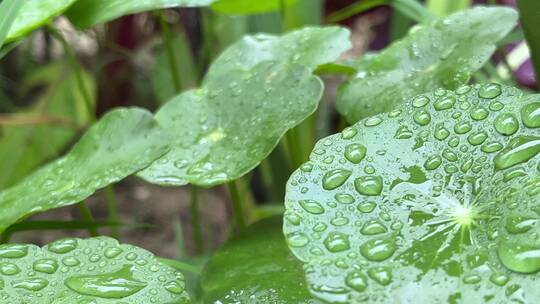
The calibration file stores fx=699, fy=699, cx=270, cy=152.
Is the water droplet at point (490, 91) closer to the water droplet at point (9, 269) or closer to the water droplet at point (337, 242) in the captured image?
the water droplet at point (337, 242)

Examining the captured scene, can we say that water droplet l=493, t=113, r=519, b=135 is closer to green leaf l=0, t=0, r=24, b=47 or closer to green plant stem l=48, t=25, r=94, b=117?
green leaf l=0, t=0, r=24, b=47

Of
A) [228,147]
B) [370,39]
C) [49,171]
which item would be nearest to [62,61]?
[370,39]

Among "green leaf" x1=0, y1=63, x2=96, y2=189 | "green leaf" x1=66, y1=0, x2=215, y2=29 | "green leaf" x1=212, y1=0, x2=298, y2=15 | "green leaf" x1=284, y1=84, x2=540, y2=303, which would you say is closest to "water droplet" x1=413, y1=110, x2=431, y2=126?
"green leaf" x1=284, y1=84, x2=540, y2=303

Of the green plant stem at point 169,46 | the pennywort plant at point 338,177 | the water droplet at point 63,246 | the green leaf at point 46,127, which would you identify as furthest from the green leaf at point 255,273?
the green leaf at point 46,127

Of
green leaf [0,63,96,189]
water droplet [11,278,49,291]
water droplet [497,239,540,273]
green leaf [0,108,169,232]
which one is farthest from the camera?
green leaf [0,63,96,189]

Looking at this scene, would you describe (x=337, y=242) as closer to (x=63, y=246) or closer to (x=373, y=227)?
(x=373, y=227)

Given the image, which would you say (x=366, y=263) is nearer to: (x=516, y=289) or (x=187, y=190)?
(x=516, y=289)
